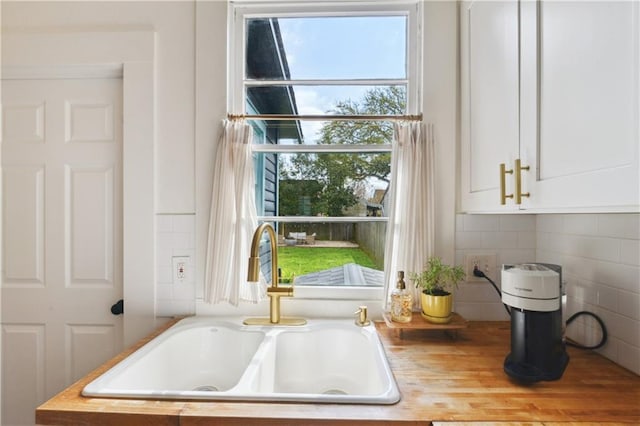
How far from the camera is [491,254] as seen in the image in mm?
1350

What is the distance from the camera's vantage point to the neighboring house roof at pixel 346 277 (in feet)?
4.75

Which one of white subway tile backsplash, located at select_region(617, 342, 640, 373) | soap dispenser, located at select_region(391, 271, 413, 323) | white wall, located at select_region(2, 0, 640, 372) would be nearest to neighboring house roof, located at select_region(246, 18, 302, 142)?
white wall, located at select_region(2, 0, 640, 372)

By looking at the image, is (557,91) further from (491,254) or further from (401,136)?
(491,254)

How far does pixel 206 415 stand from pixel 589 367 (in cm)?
110

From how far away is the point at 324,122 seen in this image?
144 centimetres

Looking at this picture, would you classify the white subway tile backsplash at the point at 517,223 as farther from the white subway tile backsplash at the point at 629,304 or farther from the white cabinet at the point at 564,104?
the white subway tile backsplash at the point at 629,304

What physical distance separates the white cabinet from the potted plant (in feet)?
0.98

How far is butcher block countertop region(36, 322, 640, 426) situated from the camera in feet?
2.30

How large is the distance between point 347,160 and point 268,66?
0.58 meters

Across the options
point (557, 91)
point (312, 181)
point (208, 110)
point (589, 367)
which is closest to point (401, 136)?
point (312, 181)

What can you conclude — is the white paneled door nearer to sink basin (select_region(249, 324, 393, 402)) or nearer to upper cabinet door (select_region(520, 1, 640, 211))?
sink basin (select_region(249, 324, 393, 402))

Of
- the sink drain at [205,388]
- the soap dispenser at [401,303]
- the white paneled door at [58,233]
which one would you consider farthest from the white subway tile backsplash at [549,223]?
the white paneled door at [58,233]

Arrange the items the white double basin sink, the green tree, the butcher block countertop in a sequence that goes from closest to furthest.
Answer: the butcher block countertop < the white double basin sink < the green tree

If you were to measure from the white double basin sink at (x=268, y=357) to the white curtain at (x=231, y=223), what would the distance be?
0.14m
